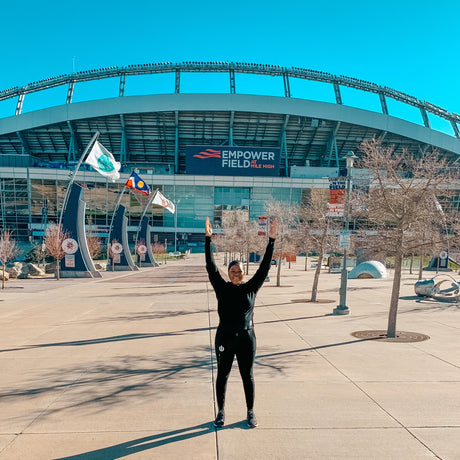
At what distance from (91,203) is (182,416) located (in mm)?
81625

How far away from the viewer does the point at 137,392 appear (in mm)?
5961

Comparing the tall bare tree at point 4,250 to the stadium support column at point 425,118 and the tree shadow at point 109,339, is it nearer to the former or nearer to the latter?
the tree shadow at point 109,339

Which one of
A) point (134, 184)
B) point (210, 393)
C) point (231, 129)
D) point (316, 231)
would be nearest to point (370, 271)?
point (316, 231)

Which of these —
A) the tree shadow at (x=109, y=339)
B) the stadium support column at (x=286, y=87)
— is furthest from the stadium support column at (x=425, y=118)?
the tree shadow at (x=109, y=339)

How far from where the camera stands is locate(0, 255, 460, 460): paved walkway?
167 inches

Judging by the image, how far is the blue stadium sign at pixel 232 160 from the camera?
85500 mm

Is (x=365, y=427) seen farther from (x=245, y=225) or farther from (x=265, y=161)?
(x=265, y=161)

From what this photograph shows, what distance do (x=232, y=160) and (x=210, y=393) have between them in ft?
266

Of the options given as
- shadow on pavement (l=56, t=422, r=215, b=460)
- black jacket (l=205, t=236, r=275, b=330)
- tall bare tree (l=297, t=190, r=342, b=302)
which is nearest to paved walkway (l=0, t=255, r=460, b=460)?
shadow on pavement (l=56, t=422, r=215, b=460)

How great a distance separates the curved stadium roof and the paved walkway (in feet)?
267

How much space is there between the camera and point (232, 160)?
85.6 meters

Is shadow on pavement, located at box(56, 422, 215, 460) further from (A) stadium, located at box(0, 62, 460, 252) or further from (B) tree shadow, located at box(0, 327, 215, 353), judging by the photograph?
(A) stadium, located at box(0, 62, 460, 252)

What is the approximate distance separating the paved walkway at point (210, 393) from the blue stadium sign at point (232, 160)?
7501 centimetres

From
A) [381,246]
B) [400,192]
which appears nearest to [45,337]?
[381,246]
